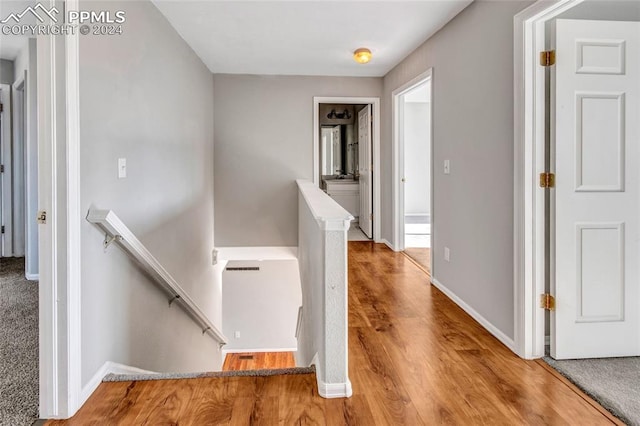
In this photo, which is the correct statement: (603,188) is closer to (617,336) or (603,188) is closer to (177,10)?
(617,336)

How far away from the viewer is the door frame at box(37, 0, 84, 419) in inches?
68.3

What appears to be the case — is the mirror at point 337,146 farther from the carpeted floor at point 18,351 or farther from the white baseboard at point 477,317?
the carpeted floor at point 18,351

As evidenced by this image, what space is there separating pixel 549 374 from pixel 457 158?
1723 millimetres

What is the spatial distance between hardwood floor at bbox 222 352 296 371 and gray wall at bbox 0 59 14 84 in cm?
465

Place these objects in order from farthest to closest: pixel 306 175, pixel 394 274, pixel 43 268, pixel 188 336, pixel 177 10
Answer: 1. pixel 306 175
2. pixel 394 274
3. pixel 188 336
4. pixel 177 10
5. pixel 43 268

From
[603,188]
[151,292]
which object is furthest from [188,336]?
[603,188]

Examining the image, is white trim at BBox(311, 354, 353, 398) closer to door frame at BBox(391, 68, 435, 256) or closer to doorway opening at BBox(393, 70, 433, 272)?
door frame at BBox(391, 68, 435, 256)

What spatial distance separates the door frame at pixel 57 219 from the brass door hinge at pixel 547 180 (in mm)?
2406

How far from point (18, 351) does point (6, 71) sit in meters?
3.52

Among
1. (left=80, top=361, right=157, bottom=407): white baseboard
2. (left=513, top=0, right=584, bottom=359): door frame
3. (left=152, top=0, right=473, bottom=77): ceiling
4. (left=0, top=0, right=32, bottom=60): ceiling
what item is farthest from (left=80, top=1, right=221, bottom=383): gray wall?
(left=513, top=0, right=584, bottom=359): door frame

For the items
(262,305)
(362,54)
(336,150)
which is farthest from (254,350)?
(362,54)

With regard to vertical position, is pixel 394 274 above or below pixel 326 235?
below

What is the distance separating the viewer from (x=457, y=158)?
327 centimetres

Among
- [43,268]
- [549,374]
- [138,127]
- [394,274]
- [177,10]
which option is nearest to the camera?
[43,268]
